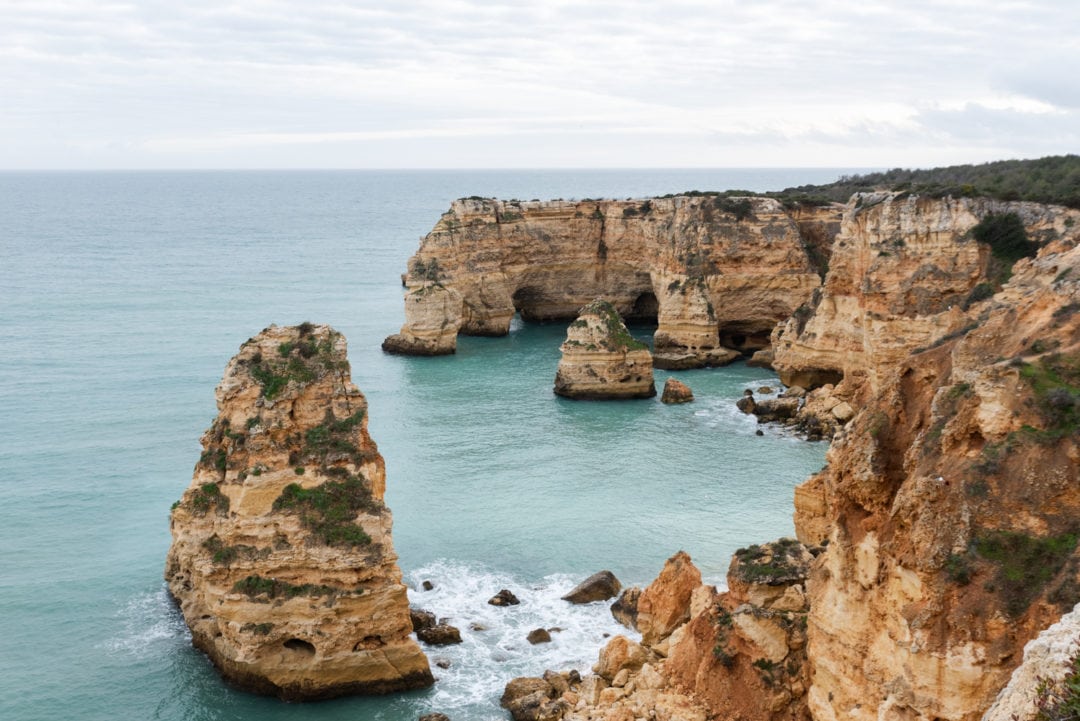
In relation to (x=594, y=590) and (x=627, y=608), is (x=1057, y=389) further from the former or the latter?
(x=594, y=590)

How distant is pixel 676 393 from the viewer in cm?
5006

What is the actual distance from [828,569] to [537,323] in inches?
2340

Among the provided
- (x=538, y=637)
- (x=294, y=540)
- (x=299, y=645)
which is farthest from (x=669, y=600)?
(x=294, y=540)

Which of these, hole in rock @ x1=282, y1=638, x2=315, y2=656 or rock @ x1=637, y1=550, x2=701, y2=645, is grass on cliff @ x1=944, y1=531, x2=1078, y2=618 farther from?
hole in rock @ x1=282, y1=638, x2=315, y2=656

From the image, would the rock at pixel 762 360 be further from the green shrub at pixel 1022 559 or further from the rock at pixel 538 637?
the green shrub at pixel 1022 559

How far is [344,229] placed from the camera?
15825 centimetres

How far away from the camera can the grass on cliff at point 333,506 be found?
22156 millimetres

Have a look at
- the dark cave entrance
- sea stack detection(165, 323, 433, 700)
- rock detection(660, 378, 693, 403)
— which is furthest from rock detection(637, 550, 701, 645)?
the dark cave entrance

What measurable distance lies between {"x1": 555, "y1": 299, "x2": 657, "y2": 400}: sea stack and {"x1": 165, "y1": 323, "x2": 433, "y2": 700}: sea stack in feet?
90.9

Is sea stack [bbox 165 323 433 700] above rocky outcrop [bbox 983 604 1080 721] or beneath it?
beneath

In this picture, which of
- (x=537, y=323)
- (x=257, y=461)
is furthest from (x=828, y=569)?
(x=537, y=323)

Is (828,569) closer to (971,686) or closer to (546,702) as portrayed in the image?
(971,686)

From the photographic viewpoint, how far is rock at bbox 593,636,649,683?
21.7m

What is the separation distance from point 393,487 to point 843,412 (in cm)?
2085
